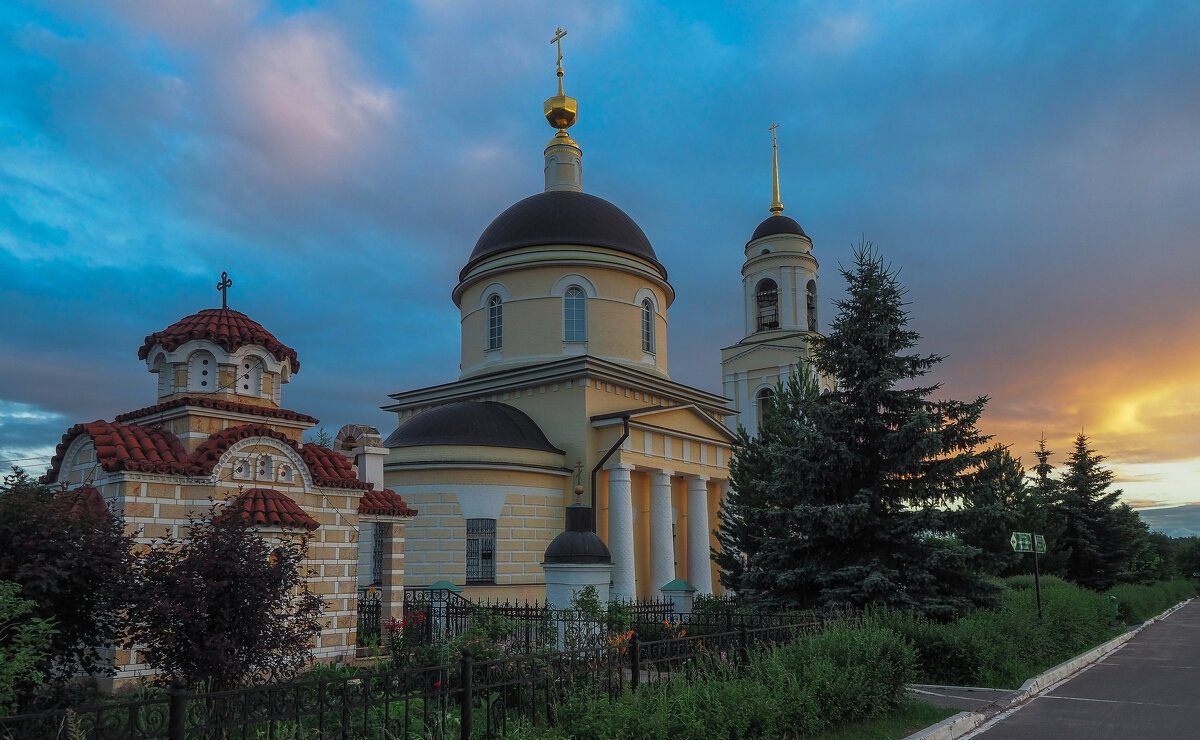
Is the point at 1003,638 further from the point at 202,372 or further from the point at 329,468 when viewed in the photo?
the point at 202,372

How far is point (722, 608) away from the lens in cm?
1902

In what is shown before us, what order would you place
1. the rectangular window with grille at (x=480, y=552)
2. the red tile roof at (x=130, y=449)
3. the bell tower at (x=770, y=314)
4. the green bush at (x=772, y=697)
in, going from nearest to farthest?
1. the green bush at (x=772, y=697)
2. the red tile roof at (x=130, y=449)
3. the rectangular window with grille at (x=480, y=552)
4. the bell tower at (x=770, y=314)

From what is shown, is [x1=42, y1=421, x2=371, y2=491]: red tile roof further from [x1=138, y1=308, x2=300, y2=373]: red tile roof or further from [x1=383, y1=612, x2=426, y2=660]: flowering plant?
[x1=383, y1=612, x2=426, y2=660]: flowering plant

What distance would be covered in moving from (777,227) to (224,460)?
2858 centimetres

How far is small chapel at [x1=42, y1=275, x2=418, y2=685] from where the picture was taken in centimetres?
1110

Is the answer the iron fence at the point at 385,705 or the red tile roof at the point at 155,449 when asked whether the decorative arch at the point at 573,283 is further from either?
the iron fence at the point at 385,705

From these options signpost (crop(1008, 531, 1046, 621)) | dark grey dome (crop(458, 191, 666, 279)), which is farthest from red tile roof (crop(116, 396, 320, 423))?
dark grey dome (crop(458, 191, 666, 279))

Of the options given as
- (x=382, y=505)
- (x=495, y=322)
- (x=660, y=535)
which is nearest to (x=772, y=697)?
(x=382, y=505)

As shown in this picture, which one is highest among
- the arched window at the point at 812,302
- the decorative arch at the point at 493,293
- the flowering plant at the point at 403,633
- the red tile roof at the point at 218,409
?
the arched window at the point at 812,302

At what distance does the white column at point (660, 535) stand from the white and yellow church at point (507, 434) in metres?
0.06

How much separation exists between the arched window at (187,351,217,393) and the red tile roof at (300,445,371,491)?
5.44ft

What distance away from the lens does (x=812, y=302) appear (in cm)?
3628

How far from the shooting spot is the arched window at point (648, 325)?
29.5 meters

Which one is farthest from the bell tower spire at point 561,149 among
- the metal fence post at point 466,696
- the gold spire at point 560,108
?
the metal fence post at point 466,696
